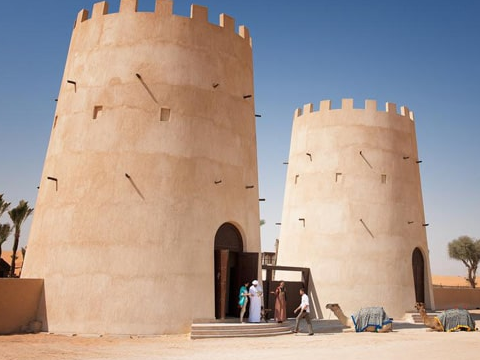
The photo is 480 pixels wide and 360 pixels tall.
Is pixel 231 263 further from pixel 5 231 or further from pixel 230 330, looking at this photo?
pixel 5 231

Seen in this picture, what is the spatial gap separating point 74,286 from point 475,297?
85.6 ft

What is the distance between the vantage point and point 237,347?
11.9 metres

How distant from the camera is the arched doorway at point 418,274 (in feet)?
79.9

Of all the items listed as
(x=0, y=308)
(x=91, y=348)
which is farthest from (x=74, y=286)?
(x=91, y=348)

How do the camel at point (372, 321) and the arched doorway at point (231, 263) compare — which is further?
the camel at point (372, 321)

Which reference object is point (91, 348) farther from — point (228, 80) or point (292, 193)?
point (292, 193)

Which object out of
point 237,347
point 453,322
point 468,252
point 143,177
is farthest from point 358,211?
point 468,252

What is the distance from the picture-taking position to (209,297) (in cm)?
1487

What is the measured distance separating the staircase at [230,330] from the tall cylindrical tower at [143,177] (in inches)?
27.3

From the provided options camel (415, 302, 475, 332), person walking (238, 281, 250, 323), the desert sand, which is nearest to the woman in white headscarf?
person walking (238, 281, 250, 323)

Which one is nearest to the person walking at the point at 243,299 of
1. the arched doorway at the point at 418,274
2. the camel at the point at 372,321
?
the camel at the point at 372,321

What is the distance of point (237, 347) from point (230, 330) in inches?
81.9

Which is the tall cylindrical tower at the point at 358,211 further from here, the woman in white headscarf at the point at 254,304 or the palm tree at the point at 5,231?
the palm tree at the point at 5,231

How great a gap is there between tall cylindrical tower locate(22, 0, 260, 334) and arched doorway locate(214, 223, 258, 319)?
2.8 inches
